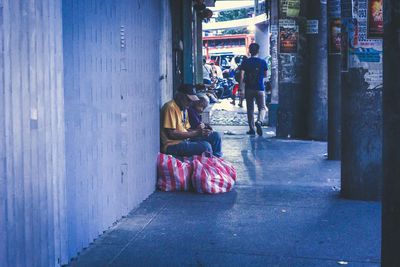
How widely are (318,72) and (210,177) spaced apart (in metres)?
5.76

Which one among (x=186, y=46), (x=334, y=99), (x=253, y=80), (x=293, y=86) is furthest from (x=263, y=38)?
(x=334, y=99)

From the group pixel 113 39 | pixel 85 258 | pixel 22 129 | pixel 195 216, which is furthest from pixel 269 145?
pixel 22 129

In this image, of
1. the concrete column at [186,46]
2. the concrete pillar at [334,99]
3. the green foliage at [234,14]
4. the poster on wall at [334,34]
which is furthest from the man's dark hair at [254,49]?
the green foliage at [234,14]

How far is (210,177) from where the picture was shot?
7059 millimetres

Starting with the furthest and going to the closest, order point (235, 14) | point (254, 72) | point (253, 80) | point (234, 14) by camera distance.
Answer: point (234, 14)
point (235, 14)
point (253, 80)
point (254, 72)

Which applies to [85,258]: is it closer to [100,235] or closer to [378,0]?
[100,235]

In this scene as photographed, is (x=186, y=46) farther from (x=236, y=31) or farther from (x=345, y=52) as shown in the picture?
(x=236, y=31)

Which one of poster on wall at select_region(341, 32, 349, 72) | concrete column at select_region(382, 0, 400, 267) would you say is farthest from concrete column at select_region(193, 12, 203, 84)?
concrete column at select_region(382, 0, 400, 267)

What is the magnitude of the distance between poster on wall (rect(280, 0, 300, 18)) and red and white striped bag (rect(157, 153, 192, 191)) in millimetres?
5842

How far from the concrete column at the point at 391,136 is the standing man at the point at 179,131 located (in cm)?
462

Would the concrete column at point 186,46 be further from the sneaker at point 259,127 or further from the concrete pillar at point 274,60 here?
the concrete pillar at point 274,60

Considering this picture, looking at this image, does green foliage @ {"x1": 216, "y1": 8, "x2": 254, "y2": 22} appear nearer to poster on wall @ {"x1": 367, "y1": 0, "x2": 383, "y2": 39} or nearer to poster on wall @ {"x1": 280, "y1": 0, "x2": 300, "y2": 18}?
poster on wall @ {"x1": 280, "y1": 0, "x2": 300, "y2": 18}

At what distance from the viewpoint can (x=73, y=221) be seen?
15.4 ft

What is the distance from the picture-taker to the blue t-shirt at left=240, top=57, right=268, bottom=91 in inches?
517
